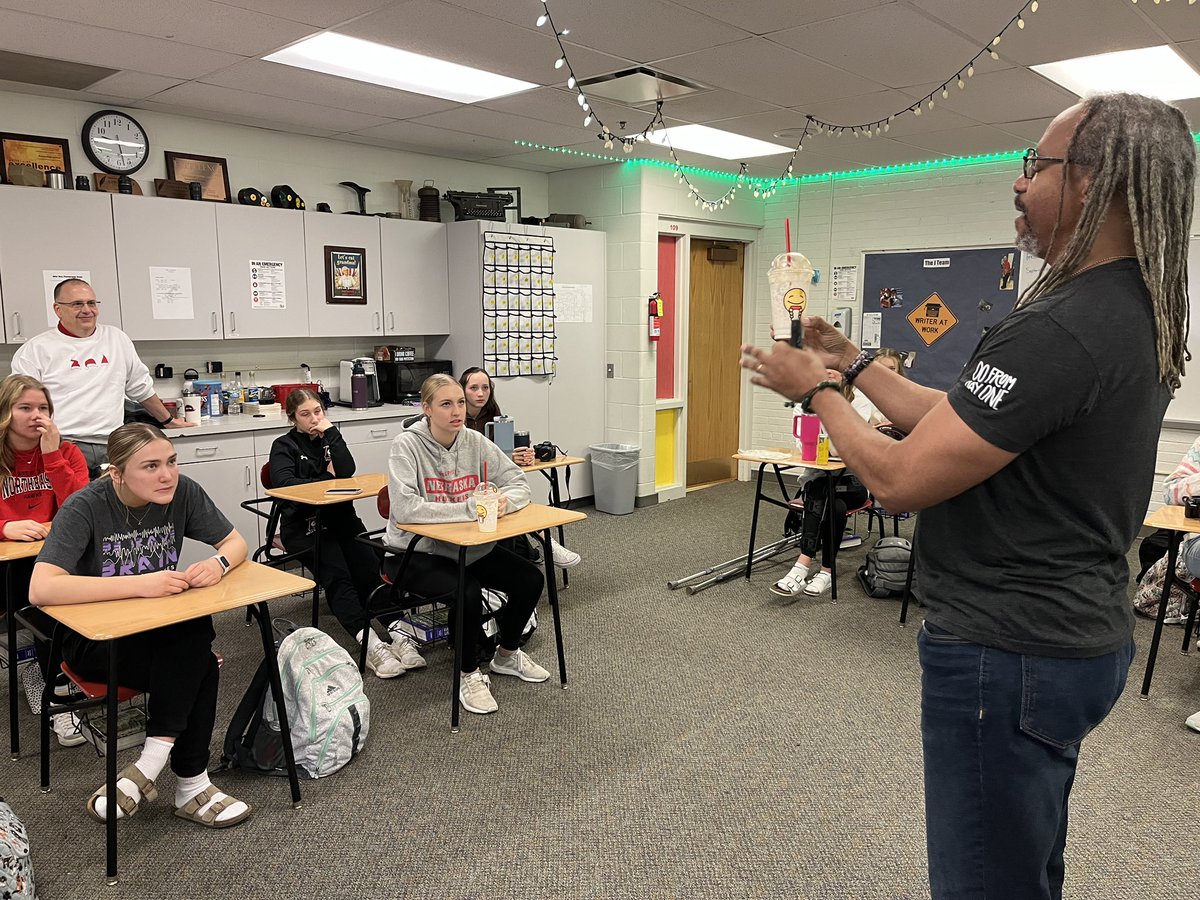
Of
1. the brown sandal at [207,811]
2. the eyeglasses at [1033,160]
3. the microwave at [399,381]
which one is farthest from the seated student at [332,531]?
the eyeglasses at [1033,160]

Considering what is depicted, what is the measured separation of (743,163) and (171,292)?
13.5 feet

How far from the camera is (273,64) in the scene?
13.1ft

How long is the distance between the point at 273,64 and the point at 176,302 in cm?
160

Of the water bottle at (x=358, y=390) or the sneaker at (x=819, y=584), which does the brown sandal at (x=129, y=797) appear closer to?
the sneaker at (x=819, y=584)

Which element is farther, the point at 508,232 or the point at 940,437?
the point at 508,232

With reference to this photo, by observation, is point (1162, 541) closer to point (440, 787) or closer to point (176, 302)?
point (440, 787)

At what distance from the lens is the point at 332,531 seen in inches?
157

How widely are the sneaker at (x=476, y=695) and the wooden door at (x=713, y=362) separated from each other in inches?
177

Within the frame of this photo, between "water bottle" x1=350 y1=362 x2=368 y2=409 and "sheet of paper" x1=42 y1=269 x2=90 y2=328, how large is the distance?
67.3 inches

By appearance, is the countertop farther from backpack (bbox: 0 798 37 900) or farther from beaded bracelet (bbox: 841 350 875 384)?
beaded bracelet (bbox: 841 350 875 384)

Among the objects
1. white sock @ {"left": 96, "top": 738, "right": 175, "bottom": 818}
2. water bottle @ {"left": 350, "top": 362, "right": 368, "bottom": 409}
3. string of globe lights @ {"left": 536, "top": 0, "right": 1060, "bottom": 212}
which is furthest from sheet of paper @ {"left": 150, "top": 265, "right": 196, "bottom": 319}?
white sock @ {"left": 96, "top": 738, "right": 175, "bottom": 818}

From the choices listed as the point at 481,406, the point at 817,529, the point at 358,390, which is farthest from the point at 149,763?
the point at 358,390

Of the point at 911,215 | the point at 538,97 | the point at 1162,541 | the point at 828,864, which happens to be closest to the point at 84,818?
the point at 828,864

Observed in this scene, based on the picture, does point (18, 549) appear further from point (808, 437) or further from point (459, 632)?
point (808, 437)
